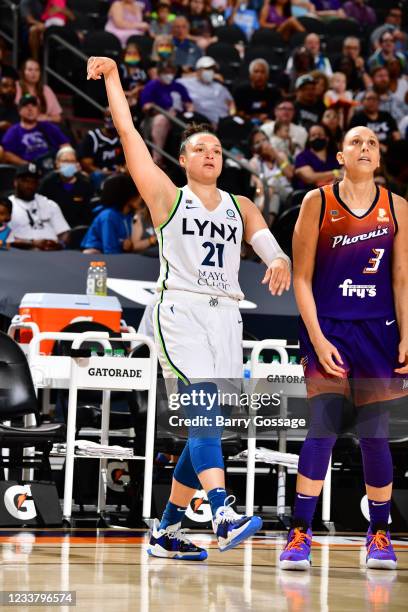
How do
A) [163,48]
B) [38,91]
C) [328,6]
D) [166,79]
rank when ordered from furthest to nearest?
[328,6], [163,48], [166,79], [38,91]

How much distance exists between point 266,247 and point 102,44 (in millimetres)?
9710

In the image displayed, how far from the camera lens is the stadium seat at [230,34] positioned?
15.9 metres

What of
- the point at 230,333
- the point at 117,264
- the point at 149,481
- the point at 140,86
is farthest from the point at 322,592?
the point at 140,86

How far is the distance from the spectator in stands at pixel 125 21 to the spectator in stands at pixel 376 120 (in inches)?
118

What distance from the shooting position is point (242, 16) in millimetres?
16547

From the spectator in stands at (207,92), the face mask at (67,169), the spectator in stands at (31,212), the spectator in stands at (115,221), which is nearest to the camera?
the spectator in stands at (115,221)

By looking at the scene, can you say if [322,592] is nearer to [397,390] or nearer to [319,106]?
[397,390]

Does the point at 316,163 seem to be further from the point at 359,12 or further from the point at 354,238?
the point at 354,238

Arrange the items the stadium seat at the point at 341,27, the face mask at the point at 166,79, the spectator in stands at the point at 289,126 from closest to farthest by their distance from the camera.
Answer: the spectator in stands at the point at 289,126 → the face mask at the point at 166,79 → the stadium seat at the point at 341,27

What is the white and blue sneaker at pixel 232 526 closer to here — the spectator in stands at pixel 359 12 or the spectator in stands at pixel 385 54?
the spectator in stands at pixel 385 54

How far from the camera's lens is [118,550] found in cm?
561

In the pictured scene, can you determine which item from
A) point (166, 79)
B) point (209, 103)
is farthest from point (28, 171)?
point (209, 103)

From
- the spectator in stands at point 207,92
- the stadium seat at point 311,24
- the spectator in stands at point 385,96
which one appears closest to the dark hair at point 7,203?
the spectator in stands at point 207,92

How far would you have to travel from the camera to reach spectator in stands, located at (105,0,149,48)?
14945 mm
